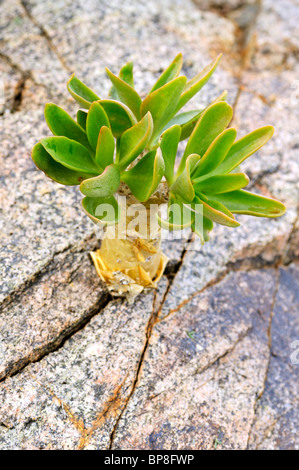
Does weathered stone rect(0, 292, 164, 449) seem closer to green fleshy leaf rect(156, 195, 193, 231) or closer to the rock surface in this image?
the rock surface

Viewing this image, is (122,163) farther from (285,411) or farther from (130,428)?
(285,411)

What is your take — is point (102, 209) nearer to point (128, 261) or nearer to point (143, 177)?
point (143, 177)

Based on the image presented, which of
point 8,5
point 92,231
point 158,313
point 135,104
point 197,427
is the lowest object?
point 197,427

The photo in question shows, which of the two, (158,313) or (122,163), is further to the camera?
(158,313)

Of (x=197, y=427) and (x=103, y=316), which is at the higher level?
(x=103, y=316)

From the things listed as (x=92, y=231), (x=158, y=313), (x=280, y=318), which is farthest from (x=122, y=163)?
(x=280, y=318)

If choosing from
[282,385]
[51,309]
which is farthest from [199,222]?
[282,385]

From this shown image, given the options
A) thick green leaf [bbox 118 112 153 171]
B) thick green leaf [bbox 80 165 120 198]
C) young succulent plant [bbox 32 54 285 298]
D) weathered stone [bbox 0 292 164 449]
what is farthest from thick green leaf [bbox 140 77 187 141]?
weathered stone [bbox 0 292 164 449]
